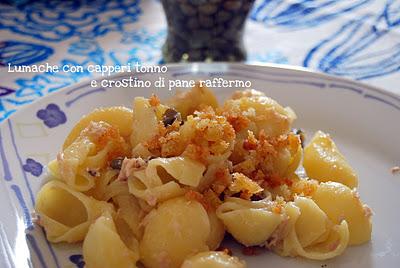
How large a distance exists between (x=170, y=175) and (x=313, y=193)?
0.26m

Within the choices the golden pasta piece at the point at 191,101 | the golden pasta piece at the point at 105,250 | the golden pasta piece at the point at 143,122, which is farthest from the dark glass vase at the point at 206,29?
the golden pasta piece at the point at 105,250

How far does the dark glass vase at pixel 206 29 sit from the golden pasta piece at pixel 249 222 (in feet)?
2.30

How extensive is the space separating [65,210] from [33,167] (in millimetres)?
139

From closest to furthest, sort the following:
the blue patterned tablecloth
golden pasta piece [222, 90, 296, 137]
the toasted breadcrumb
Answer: the toasted breadcrumb
golden pasta piece [222, 90, 296, 137]
the blue patterned tablecloth

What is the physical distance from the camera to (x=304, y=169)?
3.85 ft

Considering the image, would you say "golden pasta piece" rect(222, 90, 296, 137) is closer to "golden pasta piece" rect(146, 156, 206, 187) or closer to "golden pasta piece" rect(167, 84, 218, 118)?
"golden pasta piece" rect(167, 84, 218, 118)

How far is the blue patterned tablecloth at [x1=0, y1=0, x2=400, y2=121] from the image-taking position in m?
1.73

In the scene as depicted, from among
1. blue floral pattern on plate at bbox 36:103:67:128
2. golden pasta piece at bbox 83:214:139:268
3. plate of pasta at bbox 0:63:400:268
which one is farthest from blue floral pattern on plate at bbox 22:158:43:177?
golden pasta piece at bbox 83:214:139:268

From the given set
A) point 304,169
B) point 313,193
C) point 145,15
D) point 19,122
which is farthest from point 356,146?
point 145,15

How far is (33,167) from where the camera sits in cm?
115

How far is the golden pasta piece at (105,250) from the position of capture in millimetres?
909

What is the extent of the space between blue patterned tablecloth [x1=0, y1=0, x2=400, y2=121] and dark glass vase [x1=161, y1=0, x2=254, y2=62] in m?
0.16

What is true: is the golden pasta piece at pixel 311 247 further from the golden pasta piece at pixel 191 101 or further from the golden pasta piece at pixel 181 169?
the golden pasta piece at pixel 191 101

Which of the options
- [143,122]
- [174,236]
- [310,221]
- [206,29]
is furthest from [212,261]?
[206,29]
